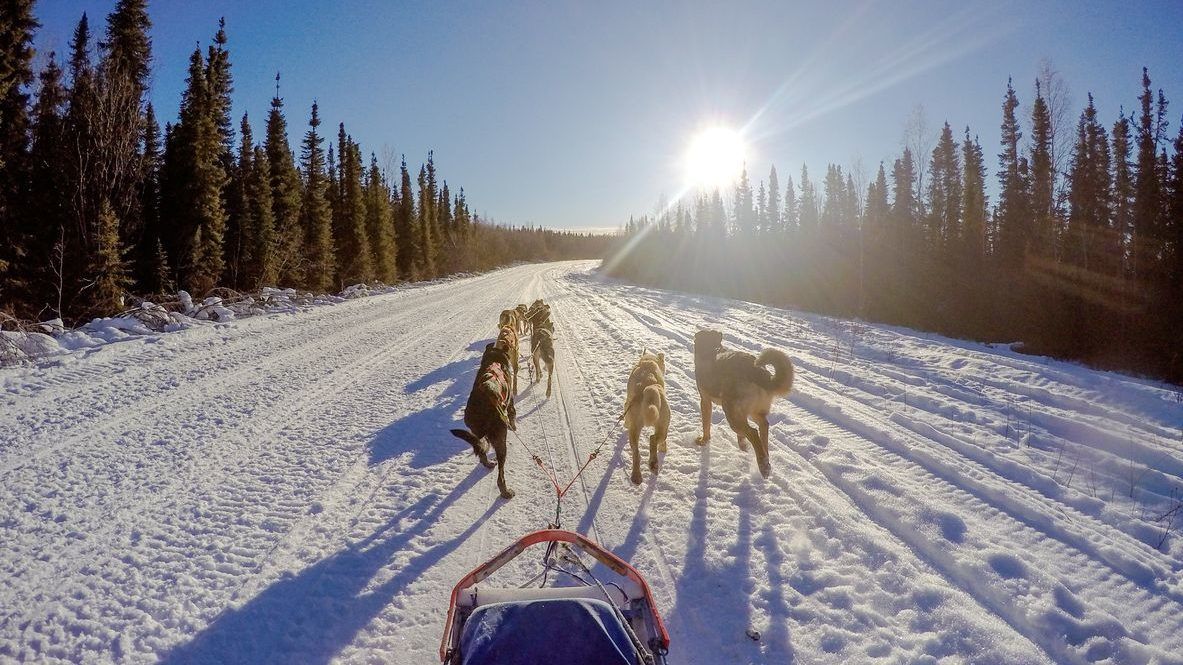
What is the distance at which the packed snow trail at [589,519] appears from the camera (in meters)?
2.83

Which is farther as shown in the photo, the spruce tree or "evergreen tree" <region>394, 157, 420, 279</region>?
"evergreen tree" <region>394, 157, 420, 279</region>

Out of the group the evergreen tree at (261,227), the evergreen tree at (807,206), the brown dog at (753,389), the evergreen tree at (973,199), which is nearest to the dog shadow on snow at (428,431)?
the brown dog at (753,389)

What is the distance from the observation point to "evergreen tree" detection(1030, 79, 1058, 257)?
31.2 meters

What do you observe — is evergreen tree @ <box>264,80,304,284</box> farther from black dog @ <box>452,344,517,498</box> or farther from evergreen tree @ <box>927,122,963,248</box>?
evergreen tree @ <box>927,122,963,248</box>

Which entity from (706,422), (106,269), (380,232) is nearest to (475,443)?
(706,422)

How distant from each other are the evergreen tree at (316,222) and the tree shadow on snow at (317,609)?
102 ft

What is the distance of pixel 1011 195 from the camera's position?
35.6 meters

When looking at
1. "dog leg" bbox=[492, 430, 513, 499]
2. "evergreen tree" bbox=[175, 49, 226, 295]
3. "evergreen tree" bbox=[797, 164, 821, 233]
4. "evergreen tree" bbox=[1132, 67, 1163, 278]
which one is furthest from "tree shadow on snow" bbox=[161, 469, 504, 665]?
"evergreen tree" bbox=[797, 164, 821, 233]

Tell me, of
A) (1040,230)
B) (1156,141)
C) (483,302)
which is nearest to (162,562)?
(483,302)

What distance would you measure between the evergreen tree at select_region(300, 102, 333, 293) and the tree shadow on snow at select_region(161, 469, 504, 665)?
102ft

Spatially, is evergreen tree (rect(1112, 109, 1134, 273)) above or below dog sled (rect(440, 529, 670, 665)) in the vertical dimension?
above

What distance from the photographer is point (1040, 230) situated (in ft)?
107

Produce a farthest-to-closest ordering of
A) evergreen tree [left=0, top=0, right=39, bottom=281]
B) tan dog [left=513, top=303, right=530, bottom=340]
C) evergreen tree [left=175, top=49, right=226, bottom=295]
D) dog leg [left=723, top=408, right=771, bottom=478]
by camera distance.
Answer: evergreen tree [left=175, top=49, right=226, bottom=295] < evergreen tree [left=0, top=0, right=39, bottom=281] < tan dog [left=513, top=303, right=530, bottom=340] < dog leg [left=723, top=408, right=771, bottom=478]

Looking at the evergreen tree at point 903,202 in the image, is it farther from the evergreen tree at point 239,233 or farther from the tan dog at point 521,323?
the evergreen tree at point 239,233
